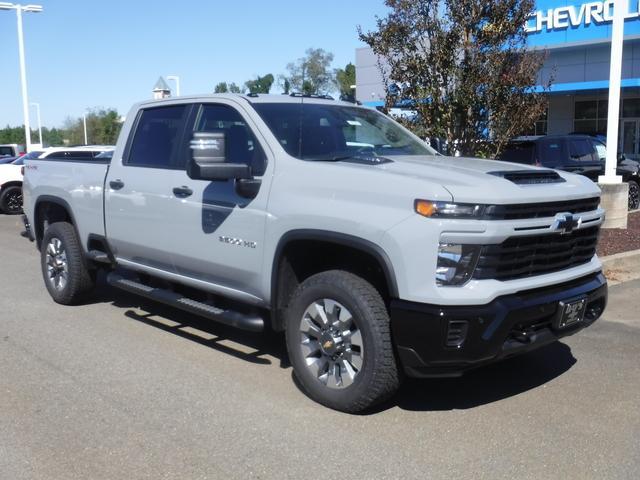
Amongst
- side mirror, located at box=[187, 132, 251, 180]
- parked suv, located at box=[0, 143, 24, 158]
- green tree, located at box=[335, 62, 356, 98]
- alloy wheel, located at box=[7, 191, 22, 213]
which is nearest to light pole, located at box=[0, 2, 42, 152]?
parked suv, located at box=[0, 143, 24, 158]

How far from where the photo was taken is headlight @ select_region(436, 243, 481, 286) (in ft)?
12.5

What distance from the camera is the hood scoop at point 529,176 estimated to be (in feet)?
13.9

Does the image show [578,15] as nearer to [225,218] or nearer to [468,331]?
[225,218]

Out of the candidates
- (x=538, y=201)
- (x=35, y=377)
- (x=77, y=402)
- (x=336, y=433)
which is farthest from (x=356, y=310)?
(x=35, y=377)

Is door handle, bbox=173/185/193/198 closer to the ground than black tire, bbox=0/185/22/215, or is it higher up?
higher up

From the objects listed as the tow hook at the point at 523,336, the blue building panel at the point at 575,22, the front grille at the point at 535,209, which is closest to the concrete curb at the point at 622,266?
the front grille at the point at 535,209

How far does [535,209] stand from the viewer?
13.3 feet

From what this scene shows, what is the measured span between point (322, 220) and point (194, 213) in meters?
1.34

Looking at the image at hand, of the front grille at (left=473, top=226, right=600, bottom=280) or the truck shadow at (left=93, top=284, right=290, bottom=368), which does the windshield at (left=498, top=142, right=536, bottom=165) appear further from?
the front grille at (left=473, top=226, right=600, bottom=280)

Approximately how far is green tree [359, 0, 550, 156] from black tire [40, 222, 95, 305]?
193 inches

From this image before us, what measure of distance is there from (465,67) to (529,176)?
5.12 m

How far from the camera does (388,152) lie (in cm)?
523

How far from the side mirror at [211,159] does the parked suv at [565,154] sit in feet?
25.5

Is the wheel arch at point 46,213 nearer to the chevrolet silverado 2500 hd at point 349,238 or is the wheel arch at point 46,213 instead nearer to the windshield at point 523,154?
the chevrolet silverado 2500 hd at point 349,238
